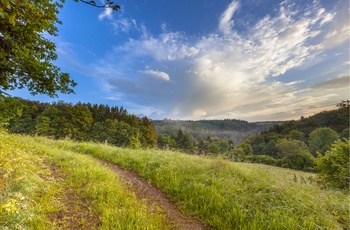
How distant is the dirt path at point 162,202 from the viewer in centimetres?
428

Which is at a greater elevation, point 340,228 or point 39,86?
point 39,86

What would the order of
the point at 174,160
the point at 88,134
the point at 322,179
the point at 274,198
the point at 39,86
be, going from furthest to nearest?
1. the point at 88,134
2. the point at 322,179
3. the point at 174,160
4. the point at 39,86
5. the point at 274,198

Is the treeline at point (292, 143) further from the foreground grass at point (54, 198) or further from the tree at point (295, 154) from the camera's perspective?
the foreground grass at point (54, 198)

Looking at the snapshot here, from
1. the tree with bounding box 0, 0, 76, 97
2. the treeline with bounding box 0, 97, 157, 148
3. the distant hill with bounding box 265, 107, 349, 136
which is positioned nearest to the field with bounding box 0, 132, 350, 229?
the tree with bounding box 0, 0, 76, 97

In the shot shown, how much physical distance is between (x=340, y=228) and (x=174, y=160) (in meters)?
5.68

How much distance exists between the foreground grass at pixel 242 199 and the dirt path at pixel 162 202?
0.78 ft

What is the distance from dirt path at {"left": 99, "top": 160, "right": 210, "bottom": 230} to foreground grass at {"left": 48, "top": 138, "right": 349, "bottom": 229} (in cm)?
24

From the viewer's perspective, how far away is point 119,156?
31.6ft

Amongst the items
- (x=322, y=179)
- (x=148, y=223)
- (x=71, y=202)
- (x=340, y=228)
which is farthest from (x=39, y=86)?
(x=322, y=179)

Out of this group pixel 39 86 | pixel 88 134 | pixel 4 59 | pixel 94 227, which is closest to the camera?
pixel 94 227

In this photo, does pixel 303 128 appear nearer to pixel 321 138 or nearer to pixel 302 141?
pixel 302 141

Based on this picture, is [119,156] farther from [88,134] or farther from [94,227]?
[88,134]

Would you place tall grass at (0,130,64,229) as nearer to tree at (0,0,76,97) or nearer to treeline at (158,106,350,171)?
tree at (0,0,76,97)

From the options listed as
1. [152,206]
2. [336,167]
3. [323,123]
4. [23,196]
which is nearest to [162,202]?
[152,206]
